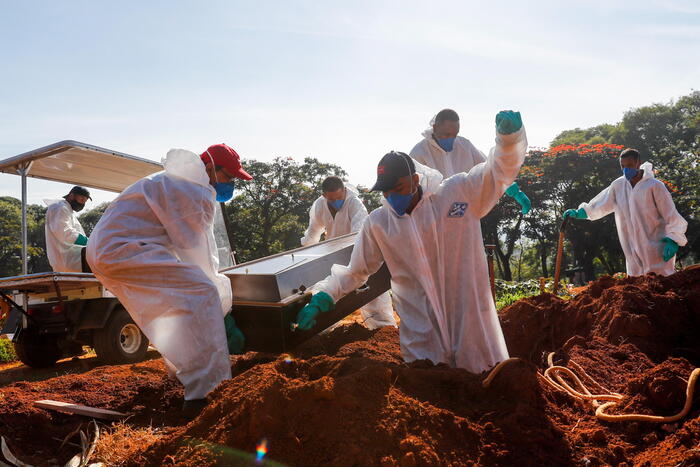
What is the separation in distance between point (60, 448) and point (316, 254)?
102 inches

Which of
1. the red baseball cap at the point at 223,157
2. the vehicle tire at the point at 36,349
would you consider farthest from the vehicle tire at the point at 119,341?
the red baseball cap at the point at 223,157

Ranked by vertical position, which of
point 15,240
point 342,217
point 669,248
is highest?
point 15,240

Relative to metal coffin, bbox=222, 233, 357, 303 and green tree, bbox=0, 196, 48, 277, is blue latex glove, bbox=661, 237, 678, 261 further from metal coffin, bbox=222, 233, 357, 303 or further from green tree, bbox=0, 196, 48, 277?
green tree, bbox=0, 196, 48, 277

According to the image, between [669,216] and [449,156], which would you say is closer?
[449,156]

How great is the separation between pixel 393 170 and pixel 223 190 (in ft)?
4.97

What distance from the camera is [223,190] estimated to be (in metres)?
3.84

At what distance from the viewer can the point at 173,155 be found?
140 inches

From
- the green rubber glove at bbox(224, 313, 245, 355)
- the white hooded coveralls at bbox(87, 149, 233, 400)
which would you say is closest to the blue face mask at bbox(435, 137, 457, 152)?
the white hooded coveralls at bbox(87, 149, 233, 400)

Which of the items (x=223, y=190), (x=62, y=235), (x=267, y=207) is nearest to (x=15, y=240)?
(x=267, y=207)

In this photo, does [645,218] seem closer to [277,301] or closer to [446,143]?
[446,143]

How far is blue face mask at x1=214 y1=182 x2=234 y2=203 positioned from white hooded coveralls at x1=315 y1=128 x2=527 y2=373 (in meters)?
1.32

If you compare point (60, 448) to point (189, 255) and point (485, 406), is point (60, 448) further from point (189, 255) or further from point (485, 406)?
point (485, 406)

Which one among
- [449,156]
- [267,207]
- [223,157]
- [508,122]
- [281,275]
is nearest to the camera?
[508,122]

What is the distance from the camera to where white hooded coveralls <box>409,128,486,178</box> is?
5062 millimetres
